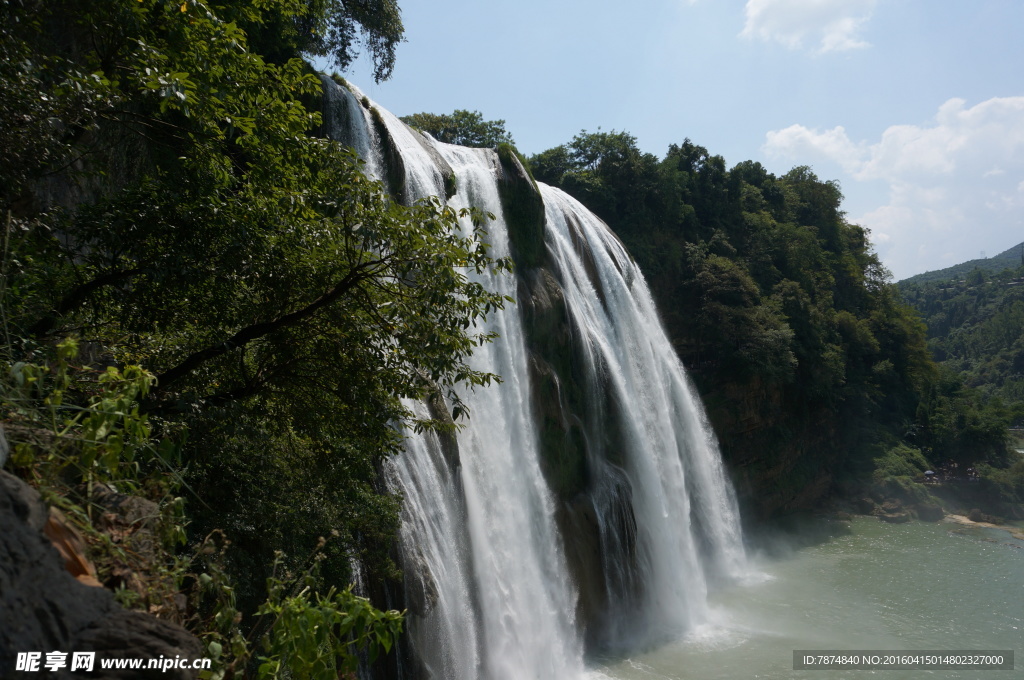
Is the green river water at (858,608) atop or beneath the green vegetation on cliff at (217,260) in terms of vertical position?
beneath

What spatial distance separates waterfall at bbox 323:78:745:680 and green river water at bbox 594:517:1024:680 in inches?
41.6

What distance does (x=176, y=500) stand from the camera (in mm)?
3488

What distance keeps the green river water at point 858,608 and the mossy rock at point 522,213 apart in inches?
362

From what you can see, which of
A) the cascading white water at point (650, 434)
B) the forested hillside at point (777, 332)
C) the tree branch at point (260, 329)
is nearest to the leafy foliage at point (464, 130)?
the forested hillside at point (777, 332)

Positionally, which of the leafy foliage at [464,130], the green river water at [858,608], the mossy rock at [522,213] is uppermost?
the leafy foliage at [464,130]

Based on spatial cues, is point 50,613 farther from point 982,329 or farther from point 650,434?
point 982,329

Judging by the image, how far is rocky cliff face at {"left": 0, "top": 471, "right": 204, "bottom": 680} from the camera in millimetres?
2213

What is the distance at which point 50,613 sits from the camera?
2328mm

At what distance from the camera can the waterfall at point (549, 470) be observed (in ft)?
33.2

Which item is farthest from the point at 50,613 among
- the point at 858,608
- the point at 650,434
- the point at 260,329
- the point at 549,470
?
the point at 858,608

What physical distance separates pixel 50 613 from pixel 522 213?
15.1m

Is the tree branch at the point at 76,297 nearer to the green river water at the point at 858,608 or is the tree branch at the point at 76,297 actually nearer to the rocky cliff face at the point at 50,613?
the rocky cliff face at the point at 50,613

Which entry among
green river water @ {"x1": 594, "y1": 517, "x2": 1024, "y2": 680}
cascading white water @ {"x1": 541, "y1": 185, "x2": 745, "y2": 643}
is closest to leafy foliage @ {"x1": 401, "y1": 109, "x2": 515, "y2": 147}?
cascading white water @ {"x1": 541, "y1": 185, "x2": 745, "y2": 643}

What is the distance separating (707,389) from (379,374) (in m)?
22.7
